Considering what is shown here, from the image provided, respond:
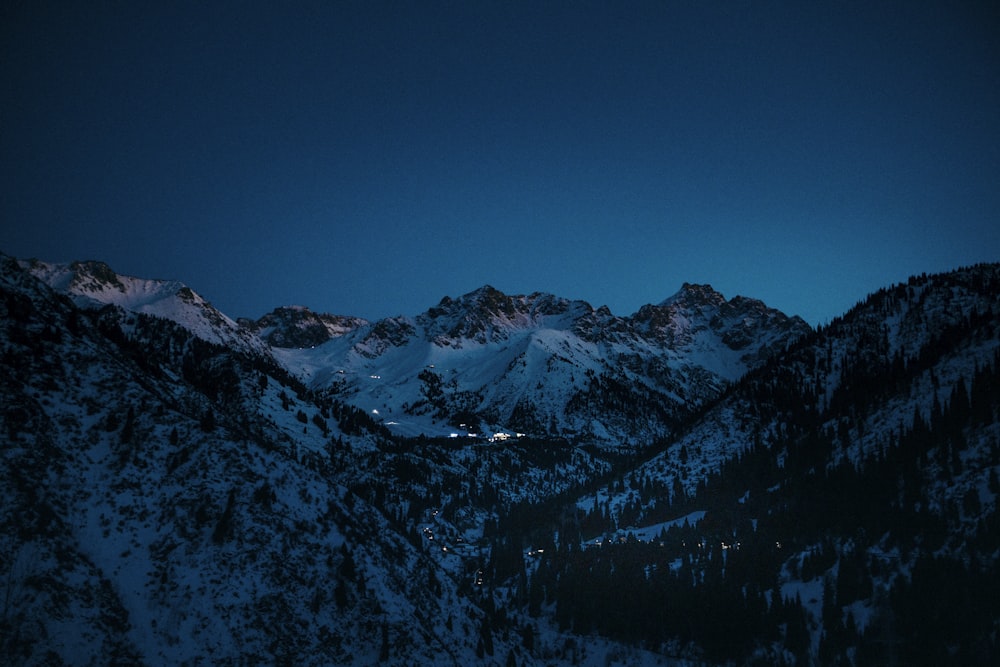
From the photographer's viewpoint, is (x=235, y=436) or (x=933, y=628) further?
(x=933, y=628)

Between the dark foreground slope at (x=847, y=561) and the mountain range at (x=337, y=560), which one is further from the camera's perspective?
the dark foreground slope at (x=847, y=561)

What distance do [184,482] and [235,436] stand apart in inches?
523

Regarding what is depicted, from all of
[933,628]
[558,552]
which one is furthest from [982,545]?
[558,552]

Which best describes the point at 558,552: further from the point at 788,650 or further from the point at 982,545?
the point at 982,545

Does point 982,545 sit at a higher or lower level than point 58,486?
lower

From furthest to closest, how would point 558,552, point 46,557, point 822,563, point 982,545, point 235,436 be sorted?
point 558,552 < point 822,563 < point 982,545 < point 235,436 < point 46,557

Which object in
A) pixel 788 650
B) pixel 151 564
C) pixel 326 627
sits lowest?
pixel 788 650

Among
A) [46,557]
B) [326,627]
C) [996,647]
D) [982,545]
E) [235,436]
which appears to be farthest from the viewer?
[982,545]

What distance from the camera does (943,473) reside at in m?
155

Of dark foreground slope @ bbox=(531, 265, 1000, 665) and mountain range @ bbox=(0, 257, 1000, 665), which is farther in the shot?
dark foreground slope @ bbox=(531, 265, 1000, 665)

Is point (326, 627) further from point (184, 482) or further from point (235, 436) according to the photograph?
point (235, 436)

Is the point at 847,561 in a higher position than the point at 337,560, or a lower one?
lower

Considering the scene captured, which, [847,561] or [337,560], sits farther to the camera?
[847,561]

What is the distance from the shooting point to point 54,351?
83875 mm
